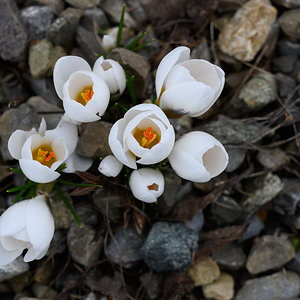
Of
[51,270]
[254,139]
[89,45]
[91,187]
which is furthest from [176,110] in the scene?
[51,270]

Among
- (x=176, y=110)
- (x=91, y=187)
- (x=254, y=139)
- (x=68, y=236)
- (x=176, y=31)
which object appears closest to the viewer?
(x=176, y=110)

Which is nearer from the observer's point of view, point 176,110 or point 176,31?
point 176,110

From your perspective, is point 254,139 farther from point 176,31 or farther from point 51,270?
point 51,270

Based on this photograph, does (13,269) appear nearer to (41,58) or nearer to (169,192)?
(169,192)

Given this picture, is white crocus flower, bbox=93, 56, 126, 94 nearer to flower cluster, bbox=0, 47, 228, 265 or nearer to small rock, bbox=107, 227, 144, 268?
flower cluster, bbox=0, 47, 228, 265

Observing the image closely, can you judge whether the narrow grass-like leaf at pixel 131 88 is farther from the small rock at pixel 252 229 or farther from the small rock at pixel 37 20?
the small rock at pixel 252 229

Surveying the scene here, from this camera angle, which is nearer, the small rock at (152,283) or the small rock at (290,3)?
the small rock at (152,283)

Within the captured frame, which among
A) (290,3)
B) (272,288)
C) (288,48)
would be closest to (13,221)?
(272,288)

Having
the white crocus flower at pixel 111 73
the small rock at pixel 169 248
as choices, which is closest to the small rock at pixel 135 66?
the white crocus flower at pixel 111 73
